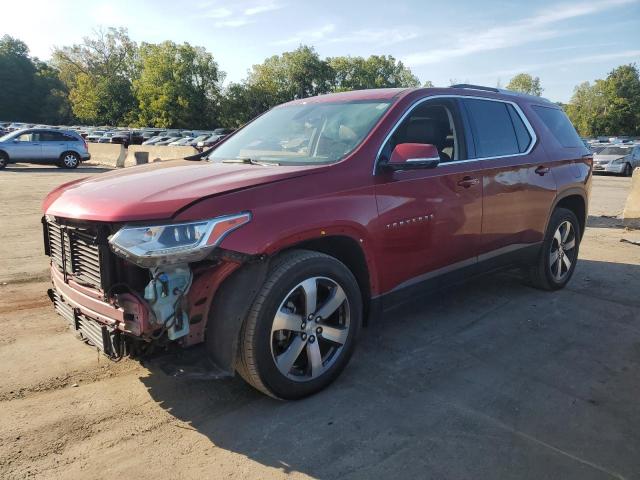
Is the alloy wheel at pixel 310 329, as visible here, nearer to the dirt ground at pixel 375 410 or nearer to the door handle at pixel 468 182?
the dirt ground at pixel 375 410

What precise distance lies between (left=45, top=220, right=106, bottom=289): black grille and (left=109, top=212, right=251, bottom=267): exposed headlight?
21cm

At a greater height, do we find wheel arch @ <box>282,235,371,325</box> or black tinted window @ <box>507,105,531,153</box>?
black tinted window @ <box>507,105,531,153</box>

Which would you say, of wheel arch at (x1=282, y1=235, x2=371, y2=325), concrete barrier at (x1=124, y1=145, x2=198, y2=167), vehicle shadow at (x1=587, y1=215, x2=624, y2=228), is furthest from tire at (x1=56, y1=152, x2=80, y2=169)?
wheel arch at (x1=282, y1=235, x2=371, y2=325)

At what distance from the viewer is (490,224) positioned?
436 centimetres

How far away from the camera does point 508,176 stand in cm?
446

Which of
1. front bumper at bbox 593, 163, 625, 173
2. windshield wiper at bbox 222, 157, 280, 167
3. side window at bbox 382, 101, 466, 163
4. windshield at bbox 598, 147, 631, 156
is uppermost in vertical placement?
side window at bbox 382, 101, 466, 163

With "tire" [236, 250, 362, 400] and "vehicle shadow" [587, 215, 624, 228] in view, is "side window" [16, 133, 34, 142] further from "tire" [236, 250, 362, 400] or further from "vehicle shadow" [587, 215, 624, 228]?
"tire" [236, 250, 362, 400]

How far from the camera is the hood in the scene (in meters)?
2.66

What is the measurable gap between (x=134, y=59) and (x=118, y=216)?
8833 centimetres

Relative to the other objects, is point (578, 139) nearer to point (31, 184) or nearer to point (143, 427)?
point (143, 427)

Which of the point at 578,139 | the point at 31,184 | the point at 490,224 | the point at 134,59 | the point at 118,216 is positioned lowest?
the point at 31,184

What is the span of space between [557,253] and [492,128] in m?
1.72

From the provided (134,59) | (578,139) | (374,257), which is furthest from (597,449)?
(134,59)

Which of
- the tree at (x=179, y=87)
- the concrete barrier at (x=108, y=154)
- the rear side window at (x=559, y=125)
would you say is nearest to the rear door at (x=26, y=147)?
the concrete barrier at (x=108, y=154)
